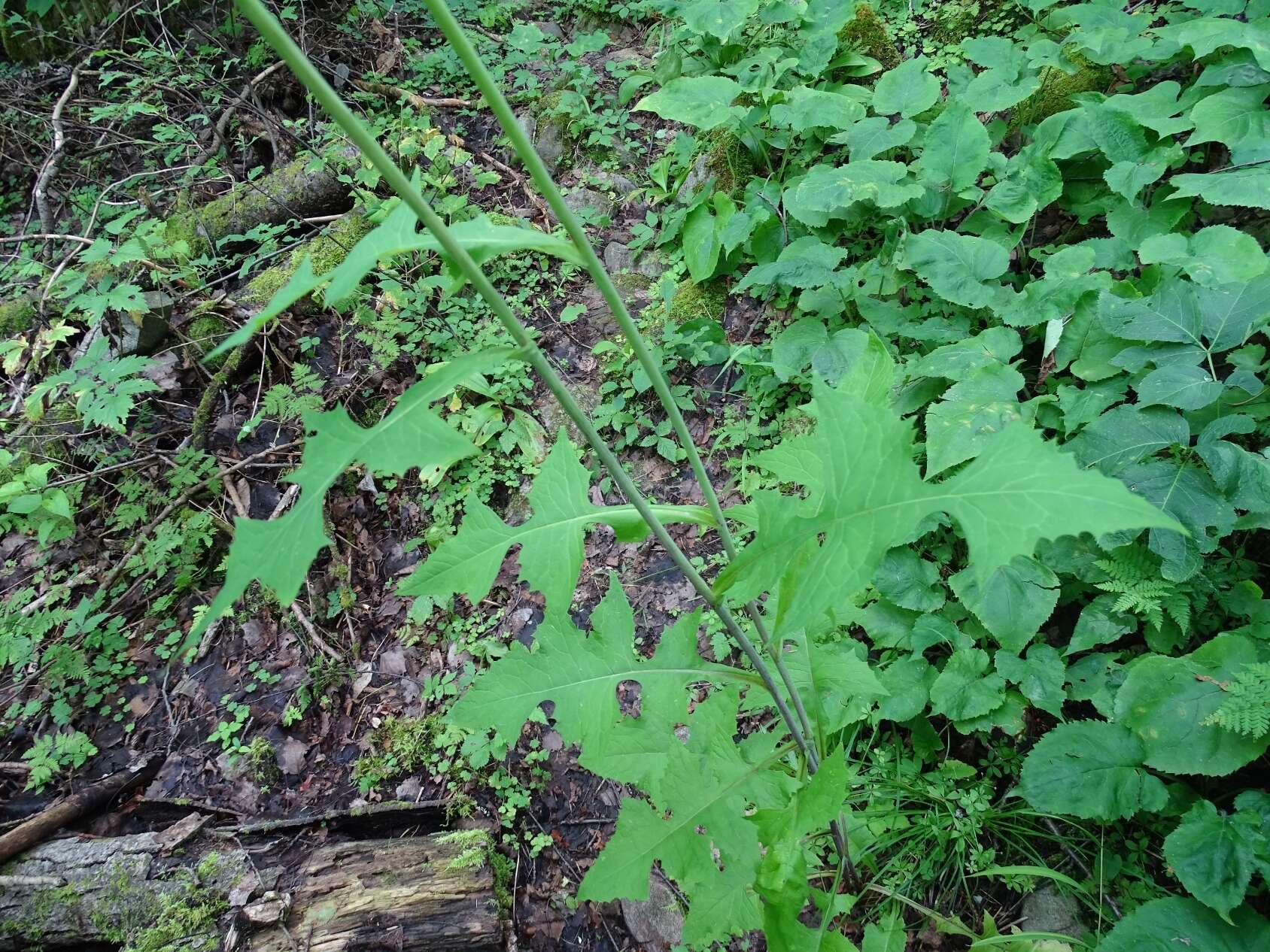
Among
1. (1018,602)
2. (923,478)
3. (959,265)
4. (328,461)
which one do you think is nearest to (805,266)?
(959,265)

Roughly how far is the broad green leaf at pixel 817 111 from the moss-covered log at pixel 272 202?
3.09 metres

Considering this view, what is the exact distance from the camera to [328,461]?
35.1 inches

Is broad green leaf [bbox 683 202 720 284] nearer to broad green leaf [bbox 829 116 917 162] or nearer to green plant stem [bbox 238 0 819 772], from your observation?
broad green leaf [bbox 829 116 917 162]

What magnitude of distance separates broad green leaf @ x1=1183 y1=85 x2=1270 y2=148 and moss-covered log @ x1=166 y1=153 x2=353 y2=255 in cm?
474

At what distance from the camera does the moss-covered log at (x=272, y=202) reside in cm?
465

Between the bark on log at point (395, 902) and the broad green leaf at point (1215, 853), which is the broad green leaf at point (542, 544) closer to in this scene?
the bark on log at point (395, 902)

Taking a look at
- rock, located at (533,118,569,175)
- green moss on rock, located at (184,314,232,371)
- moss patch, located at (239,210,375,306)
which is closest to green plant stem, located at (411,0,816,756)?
moss patch, located at (239,210,375,306)

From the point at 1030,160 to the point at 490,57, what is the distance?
4.03 meters

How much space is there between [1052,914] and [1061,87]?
351 centimetres

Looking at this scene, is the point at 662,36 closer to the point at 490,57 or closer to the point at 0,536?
the point at 490,57

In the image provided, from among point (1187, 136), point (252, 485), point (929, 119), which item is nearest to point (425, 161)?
point (252, 485)

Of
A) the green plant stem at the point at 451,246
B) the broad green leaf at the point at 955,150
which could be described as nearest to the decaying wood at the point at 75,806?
the green plant stem at the point at 451,246

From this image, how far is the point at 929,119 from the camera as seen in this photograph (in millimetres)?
3498

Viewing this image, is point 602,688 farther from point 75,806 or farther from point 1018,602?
point 75,806
